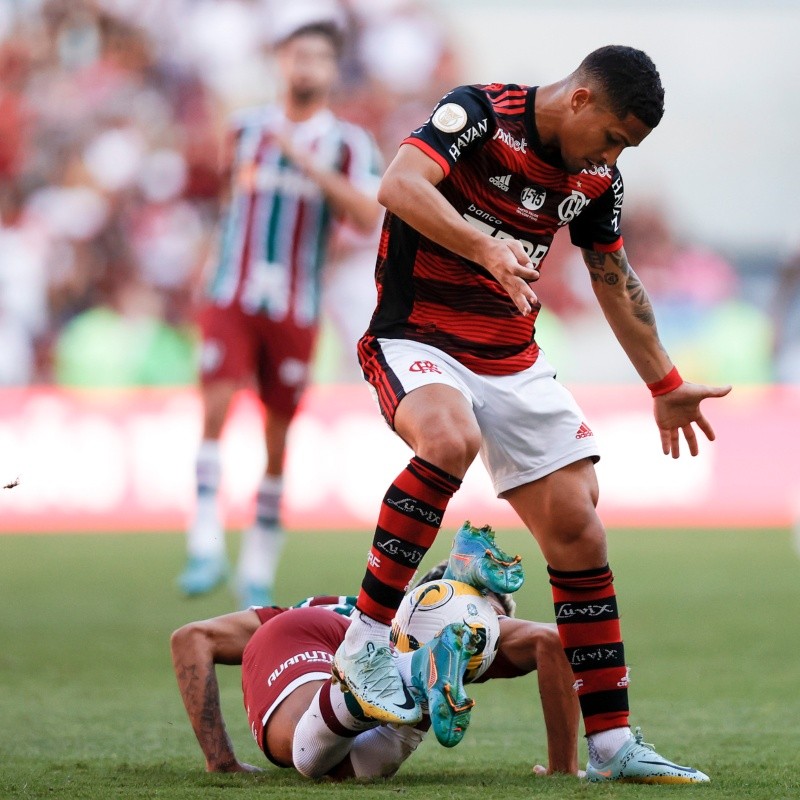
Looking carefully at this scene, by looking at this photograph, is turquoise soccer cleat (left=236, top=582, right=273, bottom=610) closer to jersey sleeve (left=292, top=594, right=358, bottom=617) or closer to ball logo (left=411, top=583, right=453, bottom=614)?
jersey sleeve (left=292, top=594, right=358, bottom=617)

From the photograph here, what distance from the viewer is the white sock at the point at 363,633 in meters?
3.35

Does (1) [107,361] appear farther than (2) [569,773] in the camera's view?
Yes

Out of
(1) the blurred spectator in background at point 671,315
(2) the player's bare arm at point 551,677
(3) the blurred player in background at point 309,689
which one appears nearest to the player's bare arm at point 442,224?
(3) the blurred player in background at point 309,689

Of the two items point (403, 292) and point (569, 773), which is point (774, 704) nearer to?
point (569, 773)

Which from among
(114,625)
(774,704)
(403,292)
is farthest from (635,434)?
(403,292)

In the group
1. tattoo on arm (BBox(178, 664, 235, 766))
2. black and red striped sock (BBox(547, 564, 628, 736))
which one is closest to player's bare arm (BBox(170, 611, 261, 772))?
tattoo on arm (BBox(178, 664, 235, 766))

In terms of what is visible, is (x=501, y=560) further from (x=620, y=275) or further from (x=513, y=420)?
(x=620, y=275)

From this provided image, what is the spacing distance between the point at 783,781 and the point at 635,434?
31.3ft

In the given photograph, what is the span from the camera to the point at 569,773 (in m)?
3.63

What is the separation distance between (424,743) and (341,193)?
380 centimetres

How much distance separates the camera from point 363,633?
11.0ft

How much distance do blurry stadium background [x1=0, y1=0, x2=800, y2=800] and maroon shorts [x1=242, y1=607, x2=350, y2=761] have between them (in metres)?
4.59

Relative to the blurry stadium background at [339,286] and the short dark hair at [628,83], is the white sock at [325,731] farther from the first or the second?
the blurry stadium background at [339,286]

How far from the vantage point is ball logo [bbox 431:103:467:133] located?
11.6 feet
